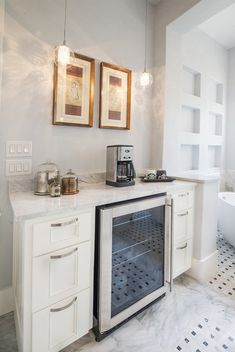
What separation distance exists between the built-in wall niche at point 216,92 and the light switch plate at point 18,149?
9.63 ft

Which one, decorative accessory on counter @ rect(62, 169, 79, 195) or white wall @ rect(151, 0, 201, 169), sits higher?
white wall @ rect(151, 0, 201, 169)

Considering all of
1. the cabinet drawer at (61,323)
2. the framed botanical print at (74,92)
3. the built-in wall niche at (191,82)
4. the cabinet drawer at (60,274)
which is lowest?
the cabinet drawer at (61,323)

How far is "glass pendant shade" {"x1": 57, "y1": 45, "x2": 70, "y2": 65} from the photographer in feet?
5.12

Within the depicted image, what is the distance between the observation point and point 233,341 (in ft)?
4.58

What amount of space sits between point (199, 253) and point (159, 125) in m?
1.37

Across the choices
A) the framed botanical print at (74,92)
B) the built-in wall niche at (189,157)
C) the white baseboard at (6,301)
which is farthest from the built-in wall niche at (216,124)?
the white baseboard at (6,301)

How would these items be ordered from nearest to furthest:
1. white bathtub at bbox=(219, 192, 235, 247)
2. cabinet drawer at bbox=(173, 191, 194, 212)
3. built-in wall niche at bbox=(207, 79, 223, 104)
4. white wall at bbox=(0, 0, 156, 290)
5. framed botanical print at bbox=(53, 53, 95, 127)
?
1. white wall at bbox=(0, 0, 156, 290)
2. framed botanical print at bbox=(53, 53, 95, 127)
3. cabinet drawer at bbox=(173, 191, 194, 212)
4. white bathtub at bbox=(219, 192, 235, 247)
5. built-in wall niche at bbox=(207, 79, 223, 104)

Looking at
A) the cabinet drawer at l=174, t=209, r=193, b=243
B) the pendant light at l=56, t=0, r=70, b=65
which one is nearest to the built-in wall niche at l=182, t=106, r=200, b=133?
the cabinet drawer at l=174, t=209, r=193, b=243

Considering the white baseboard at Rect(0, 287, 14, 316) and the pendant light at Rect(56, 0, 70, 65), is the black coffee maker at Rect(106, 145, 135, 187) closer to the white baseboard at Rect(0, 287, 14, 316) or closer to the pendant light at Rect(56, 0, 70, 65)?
the pendant light at Rect(56, 0, 70, 65)

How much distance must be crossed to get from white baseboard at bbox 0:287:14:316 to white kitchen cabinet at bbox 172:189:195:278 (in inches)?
52.2

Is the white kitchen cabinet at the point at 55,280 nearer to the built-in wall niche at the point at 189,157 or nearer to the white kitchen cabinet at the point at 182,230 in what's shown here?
the white kitchen cabinet at the point at 182,230

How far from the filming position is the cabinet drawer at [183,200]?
73.8 inches

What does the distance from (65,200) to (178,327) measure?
3.87ft

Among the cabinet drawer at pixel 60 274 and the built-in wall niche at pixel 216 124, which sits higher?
the built-in wall niche at pixel 216 124
